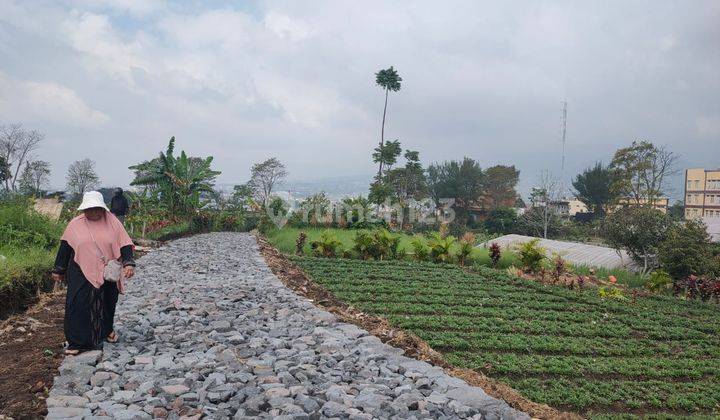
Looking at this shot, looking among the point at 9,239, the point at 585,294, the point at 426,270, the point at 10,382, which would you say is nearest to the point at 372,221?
the point at 426,270

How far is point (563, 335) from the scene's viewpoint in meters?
6.30

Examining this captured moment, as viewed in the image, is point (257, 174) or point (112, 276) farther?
point (257, 174)

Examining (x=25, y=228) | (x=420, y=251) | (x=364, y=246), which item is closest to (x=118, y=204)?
(x=25, y=228)

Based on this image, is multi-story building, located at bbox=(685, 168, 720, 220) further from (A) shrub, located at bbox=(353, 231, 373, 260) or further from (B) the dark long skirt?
(B) the dark long skirt

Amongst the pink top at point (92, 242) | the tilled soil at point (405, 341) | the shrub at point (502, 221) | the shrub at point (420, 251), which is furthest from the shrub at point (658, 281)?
the shrub at point (502, 221)

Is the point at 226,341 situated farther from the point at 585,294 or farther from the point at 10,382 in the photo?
the point at 585,294

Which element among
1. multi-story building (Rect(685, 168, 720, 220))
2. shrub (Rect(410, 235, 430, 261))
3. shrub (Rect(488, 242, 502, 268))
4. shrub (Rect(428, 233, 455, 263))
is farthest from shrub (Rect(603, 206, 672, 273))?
multi-story building (Rect(685, 168, 720, 220))

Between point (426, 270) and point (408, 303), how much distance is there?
12.9ft

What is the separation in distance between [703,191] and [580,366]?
4548cm

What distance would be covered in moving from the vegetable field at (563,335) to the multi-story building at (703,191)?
3882cm

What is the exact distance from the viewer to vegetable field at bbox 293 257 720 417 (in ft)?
14.4

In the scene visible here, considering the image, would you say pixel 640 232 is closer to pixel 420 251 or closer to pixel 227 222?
pixel 420 251

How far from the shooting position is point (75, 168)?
41031 mm

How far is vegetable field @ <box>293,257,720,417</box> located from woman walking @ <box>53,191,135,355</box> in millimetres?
3242
